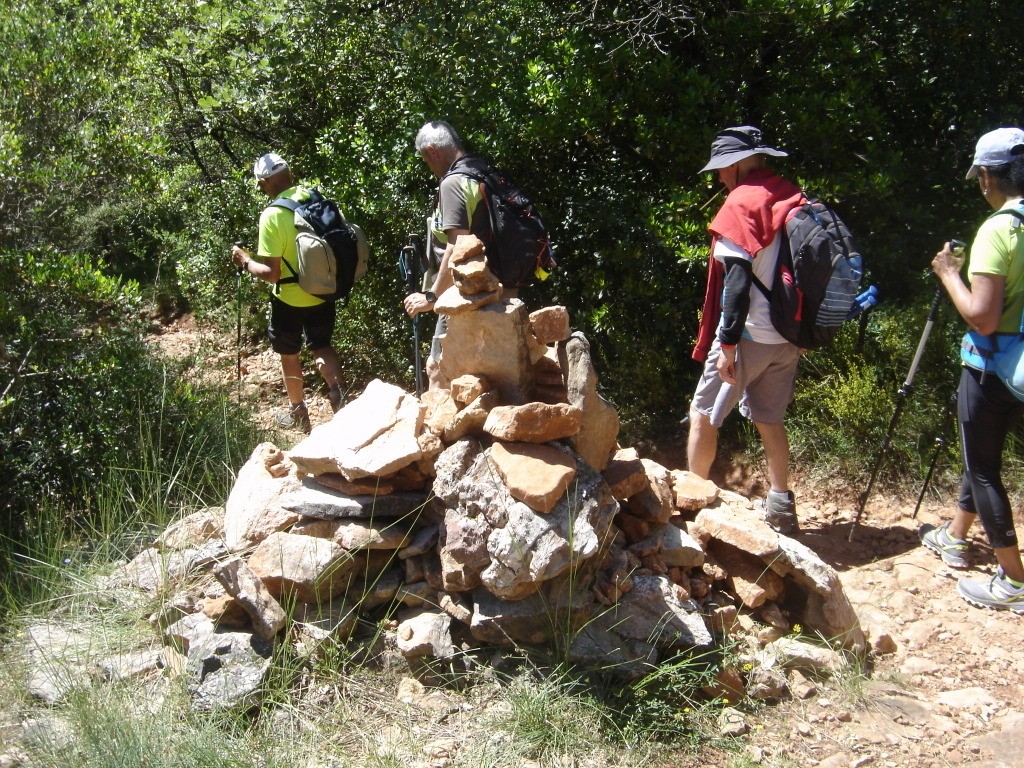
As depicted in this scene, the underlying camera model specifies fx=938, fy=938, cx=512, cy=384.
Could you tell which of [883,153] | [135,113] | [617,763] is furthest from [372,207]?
[617,763]

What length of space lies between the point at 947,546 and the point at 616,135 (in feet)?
11.1

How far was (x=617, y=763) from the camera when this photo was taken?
347 centimetres

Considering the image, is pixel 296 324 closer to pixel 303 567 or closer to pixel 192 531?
pixel 192 531

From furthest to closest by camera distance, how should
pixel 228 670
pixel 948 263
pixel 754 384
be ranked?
pixel 754 384
pixel 948 263
pixel 228 670

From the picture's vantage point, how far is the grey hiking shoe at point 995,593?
4523 millimetres

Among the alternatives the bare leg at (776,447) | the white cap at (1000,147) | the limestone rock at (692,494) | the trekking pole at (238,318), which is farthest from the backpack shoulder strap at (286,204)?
the white cap at (1000,147)

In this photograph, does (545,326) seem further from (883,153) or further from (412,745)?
(883,153)

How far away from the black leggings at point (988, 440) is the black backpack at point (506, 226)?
2270 millimetres

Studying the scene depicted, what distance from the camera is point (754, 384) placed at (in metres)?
4.87

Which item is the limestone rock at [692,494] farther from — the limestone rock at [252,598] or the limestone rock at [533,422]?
the limestone rock at [252,598]

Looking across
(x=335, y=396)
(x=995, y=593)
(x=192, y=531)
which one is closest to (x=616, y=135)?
(x=335, y=396)

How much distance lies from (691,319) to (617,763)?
3.48 metres

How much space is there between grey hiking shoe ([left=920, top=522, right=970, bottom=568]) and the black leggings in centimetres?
40

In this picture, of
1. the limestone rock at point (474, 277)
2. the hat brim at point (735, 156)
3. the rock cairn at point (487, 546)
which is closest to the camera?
the rock cairn at point (487, 546)
